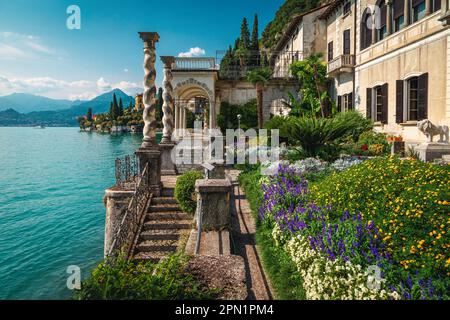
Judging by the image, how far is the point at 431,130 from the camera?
1328 centimetres

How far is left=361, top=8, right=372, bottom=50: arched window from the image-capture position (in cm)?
1900

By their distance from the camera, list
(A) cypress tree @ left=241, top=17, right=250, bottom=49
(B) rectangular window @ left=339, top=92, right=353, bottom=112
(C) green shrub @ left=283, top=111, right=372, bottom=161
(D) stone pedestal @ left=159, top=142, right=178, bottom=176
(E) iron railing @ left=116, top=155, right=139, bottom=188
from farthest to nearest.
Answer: (A) cypress tree @ left=241, top=17, right=250, bottom=49
(B) rectangular window @ left=339, top=92, right=353, bottom=112
(D) stone pedestal @ left=159, top=142, right=178, bottom=176
(C) green shrub @ left=283, top=111, right=372, bottom=161
(E) iron railing @ left=116, top=155, right=139, bottom=188

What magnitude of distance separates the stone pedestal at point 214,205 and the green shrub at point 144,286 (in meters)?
2.43

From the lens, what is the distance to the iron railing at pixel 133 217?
6.96 m

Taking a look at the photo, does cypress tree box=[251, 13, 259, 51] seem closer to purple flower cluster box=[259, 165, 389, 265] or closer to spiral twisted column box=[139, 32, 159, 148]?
spiral twisted column box=[139, 32, 159, 148]

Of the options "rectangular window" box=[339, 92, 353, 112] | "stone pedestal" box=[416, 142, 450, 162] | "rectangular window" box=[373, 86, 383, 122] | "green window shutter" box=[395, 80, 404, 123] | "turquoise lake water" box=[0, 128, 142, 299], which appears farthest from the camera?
"rectangular window" box=[339, 92, 353, 112]

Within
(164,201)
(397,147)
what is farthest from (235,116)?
(164,201)

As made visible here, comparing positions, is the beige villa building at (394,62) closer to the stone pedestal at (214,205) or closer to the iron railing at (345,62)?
the iron railing at (345,62)

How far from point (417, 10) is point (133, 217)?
52.5 ft

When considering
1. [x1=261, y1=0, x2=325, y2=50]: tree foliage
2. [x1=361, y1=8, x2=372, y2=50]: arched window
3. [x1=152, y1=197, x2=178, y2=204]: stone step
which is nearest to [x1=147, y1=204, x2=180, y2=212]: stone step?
[x1=152, y1=197, x2=178, y2=204]: stone step

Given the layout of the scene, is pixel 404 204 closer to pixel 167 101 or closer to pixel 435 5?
pixel 167 101

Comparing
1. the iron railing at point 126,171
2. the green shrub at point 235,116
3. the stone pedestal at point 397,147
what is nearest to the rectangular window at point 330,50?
the green shrub at point 235,116

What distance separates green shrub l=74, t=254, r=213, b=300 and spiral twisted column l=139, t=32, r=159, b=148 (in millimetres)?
6646

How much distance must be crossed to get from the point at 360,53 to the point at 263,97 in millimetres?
9049
